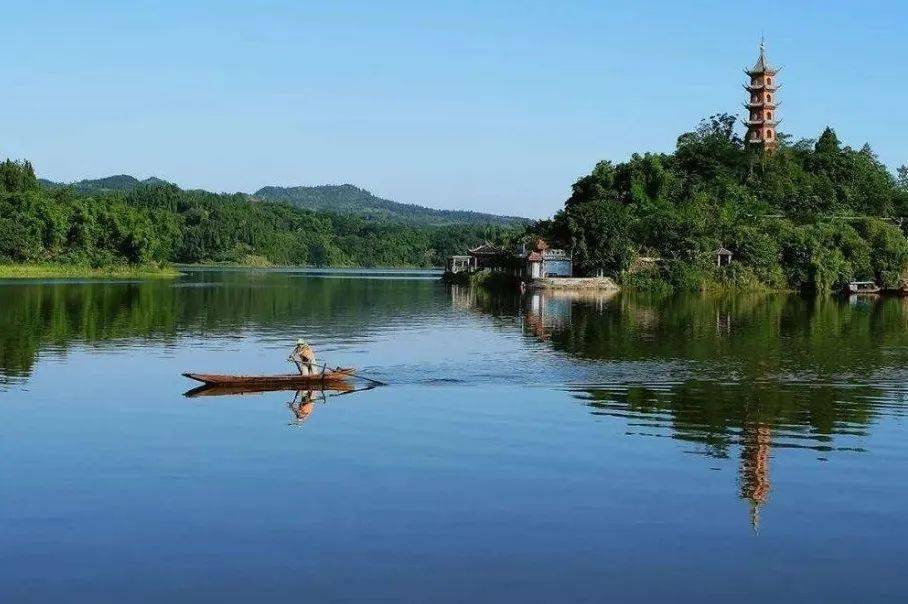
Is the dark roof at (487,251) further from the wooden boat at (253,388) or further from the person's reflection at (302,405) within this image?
the person's reflection at (302,405)

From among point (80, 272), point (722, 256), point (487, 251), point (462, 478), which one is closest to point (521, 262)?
point (487, 251)

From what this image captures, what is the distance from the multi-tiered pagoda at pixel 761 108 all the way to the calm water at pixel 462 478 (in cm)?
7937

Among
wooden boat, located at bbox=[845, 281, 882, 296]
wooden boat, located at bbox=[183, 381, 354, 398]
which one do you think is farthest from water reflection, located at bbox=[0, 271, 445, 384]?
wooden boat, located at bbox=[845, 281, 882, 296]

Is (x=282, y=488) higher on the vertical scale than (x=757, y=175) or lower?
lower

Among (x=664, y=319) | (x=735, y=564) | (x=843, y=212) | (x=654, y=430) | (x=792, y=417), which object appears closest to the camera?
(x=735, y=564)

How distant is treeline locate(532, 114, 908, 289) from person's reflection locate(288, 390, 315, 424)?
6713 centimetres

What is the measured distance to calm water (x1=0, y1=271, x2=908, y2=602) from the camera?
1245 cm

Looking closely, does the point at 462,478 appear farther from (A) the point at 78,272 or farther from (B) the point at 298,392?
(A) the point at 78,272

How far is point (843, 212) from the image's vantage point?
4284 inches

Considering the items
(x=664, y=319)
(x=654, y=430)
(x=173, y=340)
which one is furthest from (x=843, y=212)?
(x=654, y=430)

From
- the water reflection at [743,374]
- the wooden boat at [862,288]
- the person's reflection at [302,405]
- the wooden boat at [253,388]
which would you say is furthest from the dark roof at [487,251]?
the person's reflection at [302,405]

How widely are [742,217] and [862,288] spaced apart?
13.9m

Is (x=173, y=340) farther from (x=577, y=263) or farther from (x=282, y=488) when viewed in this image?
(x=577, y=263)

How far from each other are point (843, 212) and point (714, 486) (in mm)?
99361
